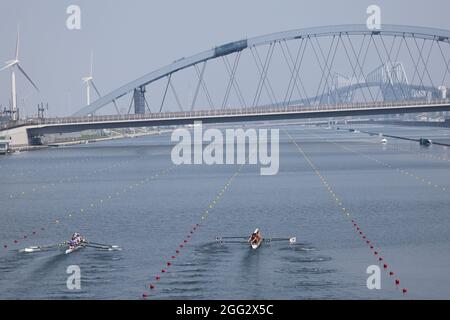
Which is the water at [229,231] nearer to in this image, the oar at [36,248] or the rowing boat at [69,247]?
the rowing boat at [69,247]

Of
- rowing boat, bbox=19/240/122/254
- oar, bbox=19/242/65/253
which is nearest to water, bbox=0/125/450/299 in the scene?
rowing boat, bbox=19/240/122/254

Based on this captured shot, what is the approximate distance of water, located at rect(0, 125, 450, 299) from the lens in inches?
2053

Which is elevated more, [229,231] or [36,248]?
[229,231]

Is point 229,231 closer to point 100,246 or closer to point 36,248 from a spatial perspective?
point 100,246

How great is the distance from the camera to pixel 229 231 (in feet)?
235

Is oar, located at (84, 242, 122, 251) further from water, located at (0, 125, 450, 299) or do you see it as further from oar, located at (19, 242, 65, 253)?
oar, located at (19, 242, 65, 253)

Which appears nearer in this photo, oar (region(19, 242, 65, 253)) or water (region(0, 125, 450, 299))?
water (region(0, 125, 450, 299))

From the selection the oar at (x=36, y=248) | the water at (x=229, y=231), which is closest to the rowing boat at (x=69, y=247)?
the oar at (x=36, y=248)

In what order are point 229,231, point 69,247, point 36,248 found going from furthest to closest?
point 229,231, point 36,248, point 69,247

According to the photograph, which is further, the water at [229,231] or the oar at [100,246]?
the oar at [100,246]

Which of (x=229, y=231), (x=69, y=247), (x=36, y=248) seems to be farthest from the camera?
(x=229, y=231)

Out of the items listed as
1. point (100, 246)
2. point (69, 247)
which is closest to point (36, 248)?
point (69, 247)

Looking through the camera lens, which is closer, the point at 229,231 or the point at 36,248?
the point at 36,248

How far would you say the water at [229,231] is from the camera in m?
52.2
